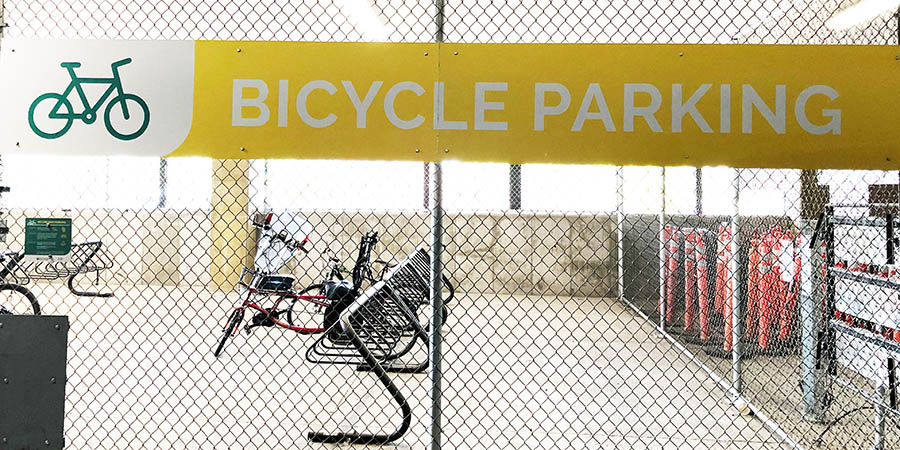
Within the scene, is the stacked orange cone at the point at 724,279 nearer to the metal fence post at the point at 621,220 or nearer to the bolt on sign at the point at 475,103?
the bolt on sign at the point at 475,103

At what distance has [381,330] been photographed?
3934mm

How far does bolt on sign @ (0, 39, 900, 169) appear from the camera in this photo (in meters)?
2.23

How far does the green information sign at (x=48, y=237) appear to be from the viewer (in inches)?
89.7

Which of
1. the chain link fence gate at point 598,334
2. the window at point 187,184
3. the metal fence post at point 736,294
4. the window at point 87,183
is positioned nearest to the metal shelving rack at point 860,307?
the chain link fence gate at point 598,334

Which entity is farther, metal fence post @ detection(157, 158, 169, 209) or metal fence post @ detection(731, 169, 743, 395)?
metal fence post @ detection(157, 158, 169, 209)

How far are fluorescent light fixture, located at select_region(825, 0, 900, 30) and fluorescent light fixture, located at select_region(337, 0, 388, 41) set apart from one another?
413 cm

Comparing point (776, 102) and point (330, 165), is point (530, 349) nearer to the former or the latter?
point (776, 102)

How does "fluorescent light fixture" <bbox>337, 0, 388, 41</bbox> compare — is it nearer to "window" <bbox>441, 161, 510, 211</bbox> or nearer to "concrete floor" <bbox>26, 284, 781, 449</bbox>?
"window" <bbox>441, 161, 510, 211</bbox>

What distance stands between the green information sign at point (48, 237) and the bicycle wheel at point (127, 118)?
0.37 meters

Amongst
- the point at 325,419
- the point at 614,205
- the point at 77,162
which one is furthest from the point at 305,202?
the point at 325,419

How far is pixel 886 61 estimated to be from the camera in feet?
7.35

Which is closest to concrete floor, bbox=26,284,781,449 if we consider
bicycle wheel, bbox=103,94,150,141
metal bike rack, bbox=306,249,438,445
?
metal bike rack, bbox=306,249,438,445

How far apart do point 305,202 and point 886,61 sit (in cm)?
747

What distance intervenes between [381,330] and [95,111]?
210 cm
